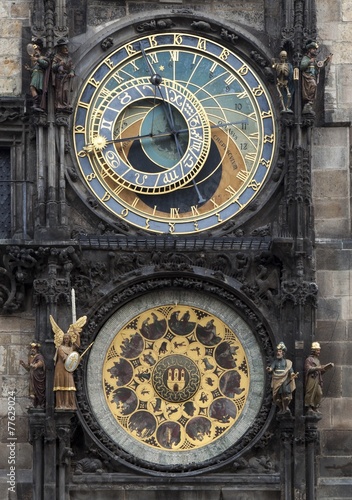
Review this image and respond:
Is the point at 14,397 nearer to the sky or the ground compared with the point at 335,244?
nearer to the ground

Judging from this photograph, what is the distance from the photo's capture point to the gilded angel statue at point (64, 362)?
21688 millimetres

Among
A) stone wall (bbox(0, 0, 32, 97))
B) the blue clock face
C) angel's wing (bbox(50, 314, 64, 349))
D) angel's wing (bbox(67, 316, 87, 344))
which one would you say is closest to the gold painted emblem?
angel's wing (bbox(67, 316, 87, 344))

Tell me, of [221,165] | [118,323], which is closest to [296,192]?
[221,165]

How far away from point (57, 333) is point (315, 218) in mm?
3037

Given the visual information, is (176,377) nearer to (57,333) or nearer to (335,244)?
(57,333)

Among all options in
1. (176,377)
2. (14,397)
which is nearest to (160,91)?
(176,377)

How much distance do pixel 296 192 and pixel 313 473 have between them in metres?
2.91

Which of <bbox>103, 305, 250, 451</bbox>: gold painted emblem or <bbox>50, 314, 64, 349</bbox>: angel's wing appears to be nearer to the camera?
<bbox>50, 314, 64, 349</bbox>: angel's wing

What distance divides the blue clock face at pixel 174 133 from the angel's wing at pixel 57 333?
1409 millimetres

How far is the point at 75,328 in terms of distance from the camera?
71.6 feet

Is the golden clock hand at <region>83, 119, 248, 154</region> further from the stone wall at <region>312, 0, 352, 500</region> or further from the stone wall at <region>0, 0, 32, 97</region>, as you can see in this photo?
the stone wall at <region>312, 0, 352, 500</region>

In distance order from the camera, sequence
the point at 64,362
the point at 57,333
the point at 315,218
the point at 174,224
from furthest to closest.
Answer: the point at 315,218 → the point at 174,224 → the point at 57,333 → the point at 64,362

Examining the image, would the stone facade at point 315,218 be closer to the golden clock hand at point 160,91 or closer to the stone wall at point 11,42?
the stone wall at point 11,42

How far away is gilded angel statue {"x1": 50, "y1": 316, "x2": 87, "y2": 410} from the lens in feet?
71.2
